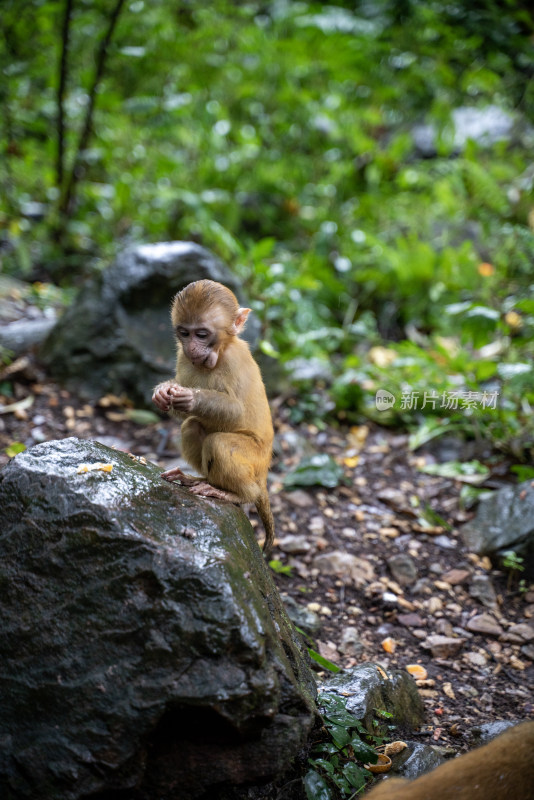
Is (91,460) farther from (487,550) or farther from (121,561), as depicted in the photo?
(487,550)

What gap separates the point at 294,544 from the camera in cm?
491

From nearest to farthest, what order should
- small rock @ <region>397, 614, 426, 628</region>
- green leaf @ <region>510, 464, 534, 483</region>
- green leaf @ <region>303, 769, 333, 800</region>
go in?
green leaf @ <region>303, 769, 333, 800</region> → small rock @ <region>397, 614, 426, 628</region> → green leaf @ <region>510, 464, 534, 483</region>

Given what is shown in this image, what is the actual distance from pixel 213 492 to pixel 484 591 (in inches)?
96.7

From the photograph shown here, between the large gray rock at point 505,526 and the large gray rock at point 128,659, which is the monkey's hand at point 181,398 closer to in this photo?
the large gray rock at point 128,659

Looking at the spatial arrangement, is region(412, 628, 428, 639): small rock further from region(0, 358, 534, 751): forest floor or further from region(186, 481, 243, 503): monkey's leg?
region(186, 481, 243, 503): monkey's leg

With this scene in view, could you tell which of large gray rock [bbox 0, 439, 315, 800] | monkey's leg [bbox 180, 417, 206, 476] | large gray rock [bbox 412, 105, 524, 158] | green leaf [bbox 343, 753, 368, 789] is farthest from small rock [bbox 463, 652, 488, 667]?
large gray rock [bbox 412, 105, 524, 158]

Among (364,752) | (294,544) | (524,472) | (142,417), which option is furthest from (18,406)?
(524,472)

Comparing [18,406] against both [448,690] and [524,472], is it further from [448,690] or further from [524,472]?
[524,472]

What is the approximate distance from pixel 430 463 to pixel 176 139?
6.67 metres

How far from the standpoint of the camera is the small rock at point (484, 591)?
460cm

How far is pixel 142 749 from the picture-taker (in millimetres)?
2336

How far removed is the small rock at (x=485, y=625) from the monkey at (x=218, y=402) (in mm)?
1646

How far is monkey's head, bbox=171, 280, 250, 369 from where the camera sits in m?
3.60

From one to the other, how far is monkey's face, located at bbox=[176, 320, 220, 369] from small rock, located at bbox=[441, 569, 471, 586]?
2.52 metres
